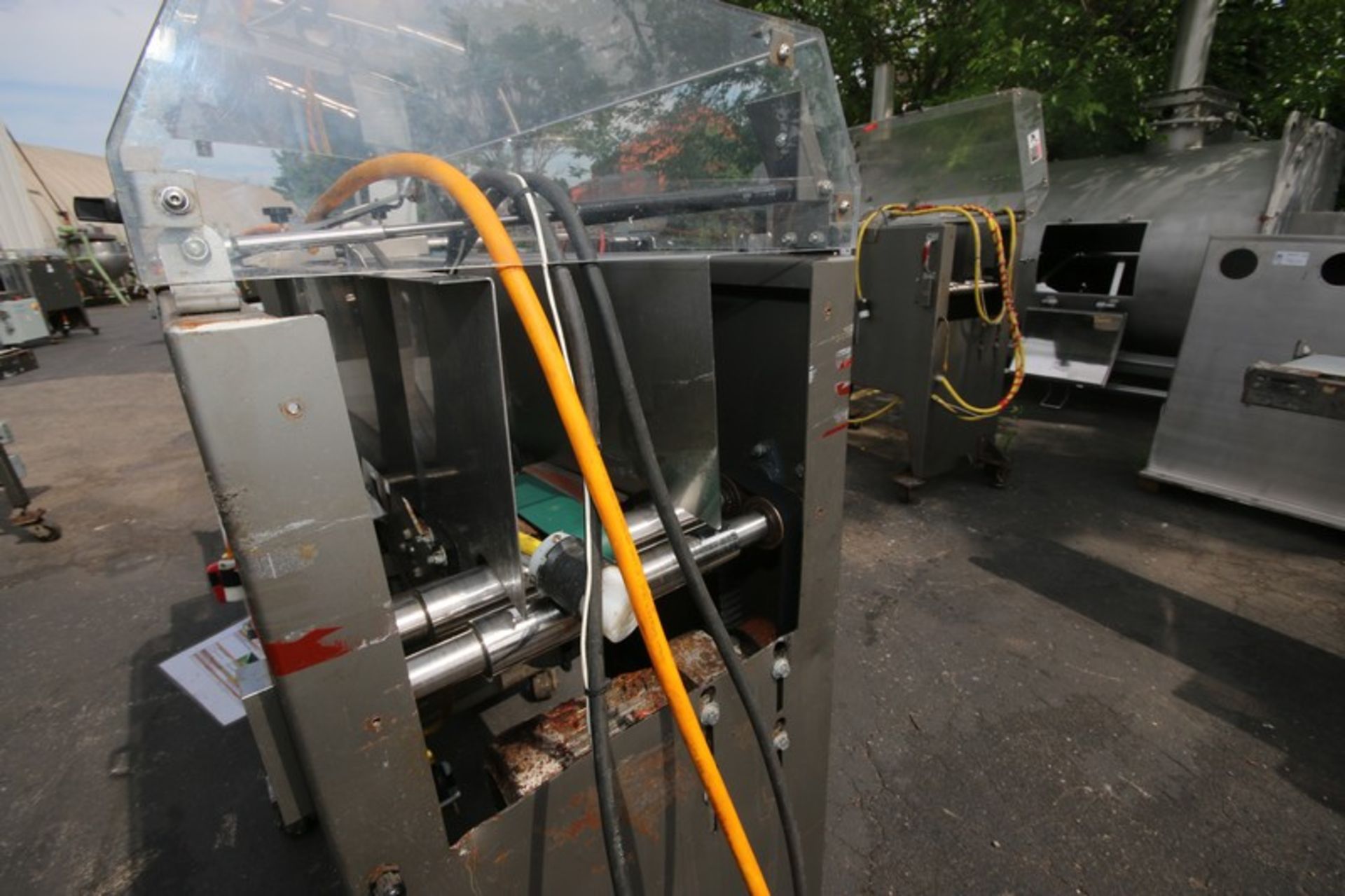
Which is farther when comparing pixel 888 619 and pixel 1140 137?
pixel 1140 137

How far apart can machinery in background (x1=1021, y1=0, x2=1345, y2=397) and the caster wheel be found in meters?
5.91

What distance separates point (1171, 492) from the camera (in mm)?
3410

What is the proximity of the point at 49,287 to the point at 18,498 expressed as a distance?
816 centimetres

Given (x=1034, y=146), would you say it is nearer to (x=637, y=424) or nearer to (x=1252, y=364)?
(x=1252, y=364)

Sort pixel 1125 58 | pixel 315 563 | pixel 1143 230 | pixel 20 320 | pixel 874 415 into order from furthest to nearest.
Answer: pixel 20 320
pixel 1125 58
pixel 1143 230
pixel 874 415
pixel 315 563

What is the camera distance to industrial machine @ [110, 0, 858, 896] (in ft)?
1.85

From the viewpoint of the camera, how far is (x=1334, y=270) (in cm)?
272

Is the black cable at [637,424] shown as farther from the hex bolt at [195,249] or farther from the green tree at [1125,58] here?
the green tree at [1125,58]

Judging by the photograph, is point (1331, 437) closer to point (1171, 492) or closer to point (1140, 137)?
point (1171, 492)

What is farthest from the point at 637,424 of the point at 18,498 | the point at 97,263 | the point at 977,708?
the point at 97,263

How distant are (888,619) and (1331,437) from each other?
7.63 feet

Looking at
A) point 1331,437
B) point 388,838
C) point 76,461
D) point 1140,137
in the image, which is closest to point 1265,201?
point 1140,137

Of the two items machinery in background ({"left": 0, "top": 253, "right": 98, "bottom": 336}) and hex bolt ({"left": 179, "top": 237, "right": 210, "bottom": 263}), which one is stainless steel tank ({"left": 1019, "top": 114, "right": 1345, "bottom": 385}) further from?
machinery in background ({"left": 0, "top": 253, "right": 98, "bottom": 336})

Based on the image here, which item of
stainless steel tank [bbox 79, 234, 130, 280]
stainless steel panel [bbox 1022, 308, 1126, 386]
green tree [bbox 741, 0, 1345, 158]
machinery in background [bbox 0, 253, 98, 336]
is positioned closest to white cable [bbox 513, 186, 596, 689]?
stainless steel panel [bbox 1022, 308, 1126, 386]
